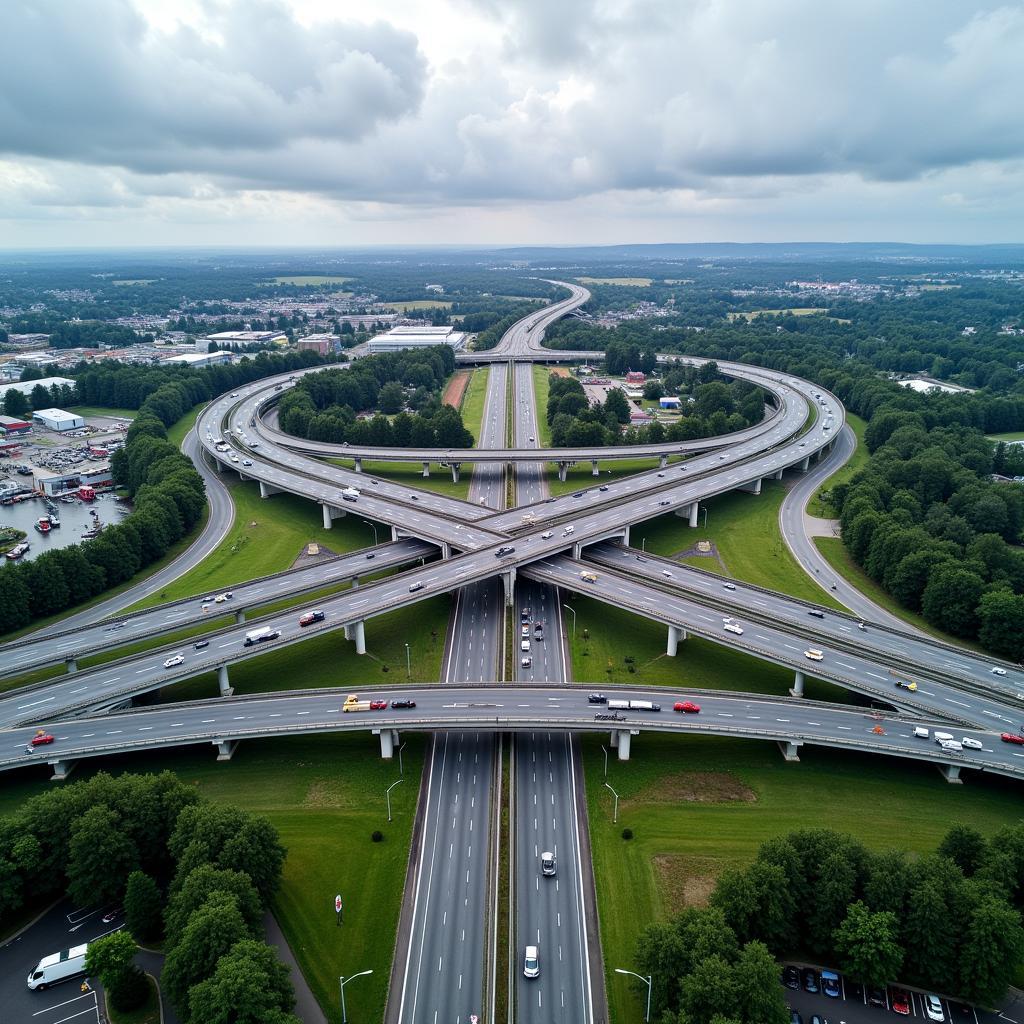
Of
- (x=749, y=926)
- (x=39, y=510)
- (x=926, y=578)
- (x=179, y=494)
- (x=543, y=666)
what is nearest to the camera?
(x=749, y=926)

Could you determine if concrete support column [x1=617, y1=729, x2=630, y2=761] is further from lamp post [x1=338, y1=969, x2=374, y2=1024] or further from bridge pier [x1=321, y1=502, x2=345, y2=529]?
bridge pier [x1=321, y1=502, x2=345, y2=529]

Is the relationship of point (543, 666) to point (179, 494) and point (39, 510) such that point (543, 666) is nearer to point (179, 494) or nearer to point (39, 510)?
point (179, 494)

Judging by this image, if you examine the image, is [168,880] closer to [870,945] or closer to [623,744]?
[623,744]

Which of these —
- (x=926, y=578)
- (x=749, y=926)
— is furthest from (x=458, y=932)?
(x=926, y=578)

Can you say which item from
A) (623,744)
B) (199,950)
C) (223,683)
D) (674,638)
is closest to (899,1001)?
(623,744)

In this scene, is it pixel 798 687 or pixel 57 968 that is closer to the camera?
pixel 57 968

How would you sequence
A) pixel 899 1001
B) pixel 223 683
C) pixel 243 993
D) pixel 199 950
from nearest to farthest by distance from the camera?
1. pixel 243 993
2. pixel 199 950
3. pixel 899 1001
4. pixel 223 683

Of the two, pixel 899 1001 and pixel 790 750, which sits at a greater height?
pixel 899 1001
